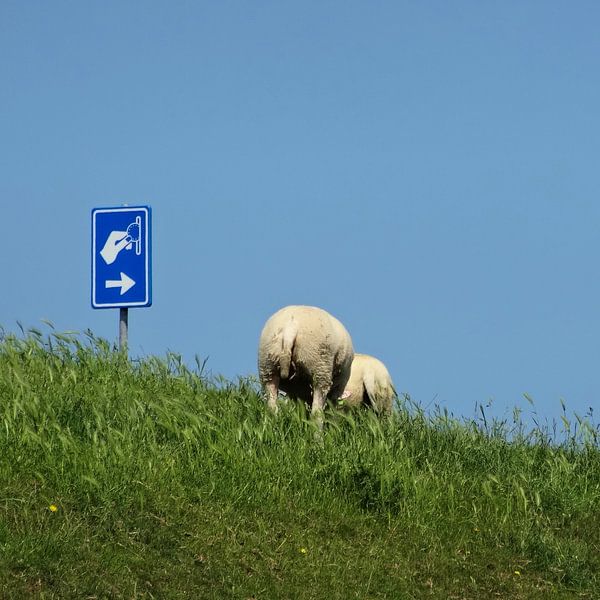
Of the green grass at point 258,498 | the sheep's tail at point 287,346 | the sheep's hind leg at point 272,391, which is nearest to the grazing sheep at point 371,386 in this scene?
the green grass at point 258,498

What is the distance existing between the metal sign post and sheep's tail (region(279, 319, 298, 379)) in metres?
1.88

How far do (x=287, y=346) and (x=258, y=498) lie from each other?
249 cm

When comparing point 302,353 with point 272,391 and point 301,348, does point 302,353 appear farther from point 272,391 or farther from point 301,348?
point 272,391

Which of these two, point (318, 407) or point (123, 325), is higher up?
point (123, 325)

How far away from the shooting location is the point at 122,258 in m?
14.4

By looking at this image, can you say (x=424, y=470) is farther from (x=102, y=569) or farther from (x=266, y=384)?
(x=102, y=569)

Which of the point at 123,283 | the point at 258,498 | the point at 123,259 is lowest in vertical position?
the point at 258,498

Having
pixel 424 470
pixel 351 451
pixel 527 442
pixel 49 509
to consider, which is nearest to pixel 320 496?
pixel 351 451

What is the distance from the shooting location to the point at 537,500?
12820 mm

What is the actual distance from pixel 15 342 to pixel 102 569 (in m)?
6.84

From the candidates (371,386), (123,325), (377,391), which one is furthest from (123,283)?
(377,391)

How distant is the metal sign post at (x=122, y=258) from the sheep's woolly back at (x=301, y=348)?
171 cm

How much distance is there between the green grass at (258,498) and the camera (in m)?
9.73

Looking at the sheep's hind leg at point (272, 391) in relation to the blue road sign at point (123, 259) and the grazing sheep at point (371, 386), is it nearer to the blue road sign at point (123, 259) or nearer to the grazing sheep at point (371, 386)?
the blue road sign at point (123, 259)
